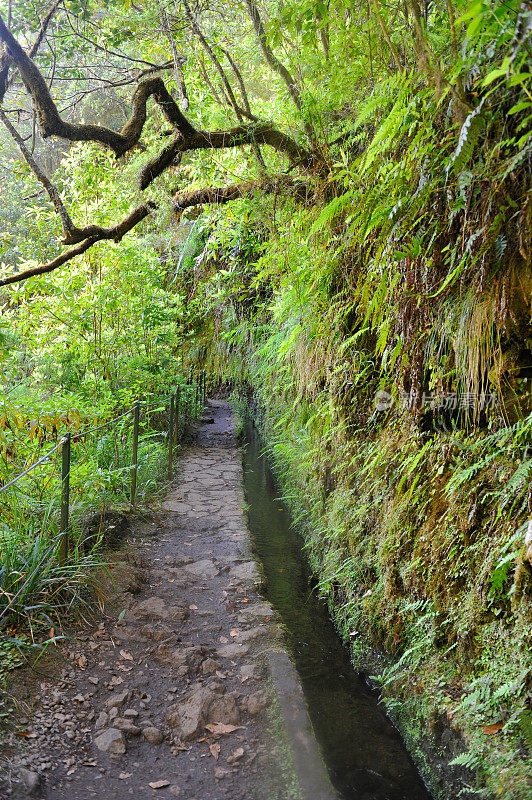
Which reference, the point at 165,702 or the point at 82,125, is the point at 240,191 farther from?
the point at 165,702

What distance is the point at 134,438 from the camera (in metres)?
5.53

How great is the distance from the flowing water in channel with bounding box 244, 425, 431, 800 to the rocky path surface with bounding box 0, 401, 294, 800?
1.08ft

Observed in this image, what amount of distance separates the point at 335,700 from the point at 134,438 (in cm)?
321

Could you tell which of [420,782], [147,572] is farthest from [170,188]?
[420,782]

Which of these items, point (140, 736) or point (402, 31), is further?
point (402, 31)

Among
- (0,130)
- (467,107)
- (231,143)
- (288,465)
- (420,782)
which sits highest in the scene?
(0,130)

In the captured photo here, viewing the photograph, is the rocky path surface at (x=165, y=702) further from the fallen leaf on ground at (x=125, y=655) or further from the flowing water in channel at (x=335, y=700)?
the flowing water in channel at (x=335, y=700)

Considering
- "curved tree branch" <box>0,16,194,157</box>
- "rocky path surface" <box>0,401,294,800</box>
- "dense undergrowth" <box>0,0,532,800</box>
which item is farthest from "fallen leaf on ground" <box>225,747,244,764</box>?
"curved tree branch" <box>0,16,194,157</box>

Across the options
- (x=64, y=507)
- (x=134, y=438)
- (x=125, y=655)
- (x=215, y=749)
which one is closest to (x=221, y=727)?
(x=215, y=749)

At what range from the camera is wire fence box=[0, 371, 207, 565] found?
11.6ft

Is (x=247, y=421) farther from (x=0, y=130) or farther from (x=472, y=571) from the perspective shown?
(x=472, y=571)

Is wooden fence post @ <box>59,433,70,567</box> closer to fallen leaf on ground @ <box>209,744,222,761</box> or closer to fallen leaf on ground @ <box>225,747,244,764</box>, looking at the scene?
fallen leaf on ground @ <box>209,744,222,761</box>

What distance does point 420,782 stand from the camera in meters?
2.64

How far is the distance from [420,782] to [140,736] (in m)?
1.41
